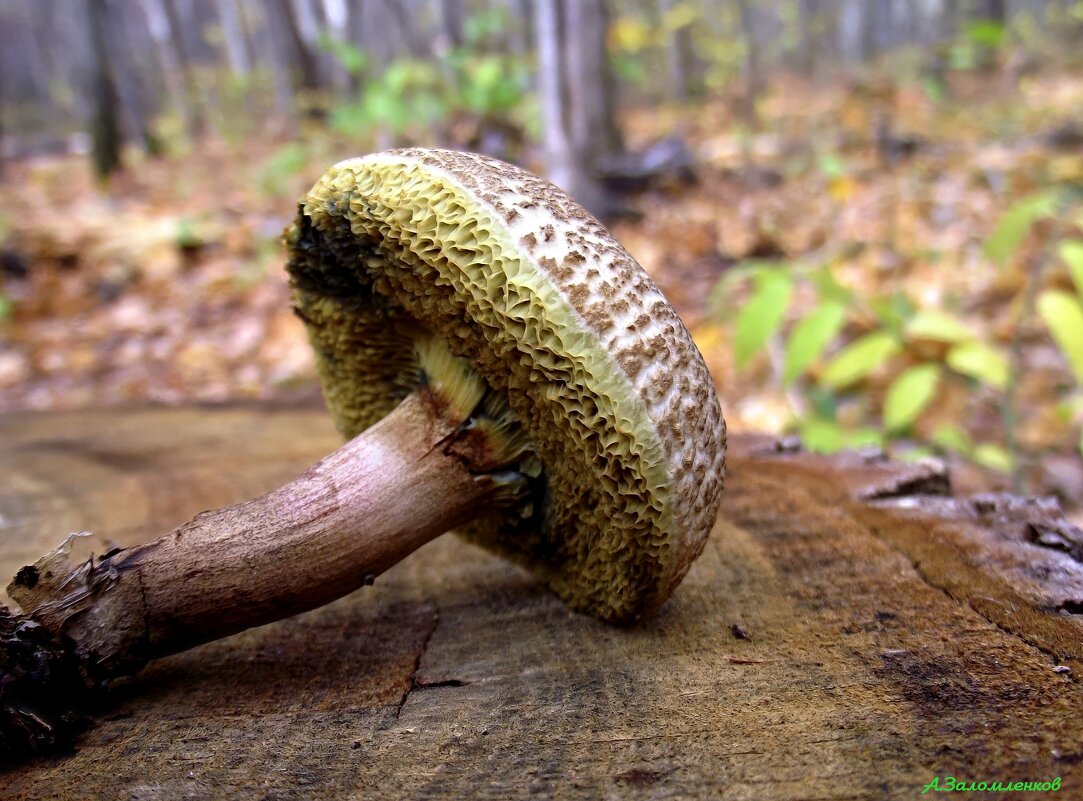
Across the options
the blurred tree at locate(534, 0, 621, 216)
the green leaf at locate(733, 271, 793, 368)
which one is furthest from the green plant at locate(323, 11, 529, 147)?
the green leaf at locate(733, 271, 793, 368)

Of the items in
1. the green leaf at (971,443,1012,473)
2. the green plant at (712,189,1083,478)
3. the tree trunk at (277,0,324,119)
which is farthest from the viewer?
the tree trunk at (277,0,324,119)

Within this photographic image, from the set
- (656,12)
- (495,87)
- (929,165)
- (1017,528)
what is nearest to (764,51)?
(656,12)

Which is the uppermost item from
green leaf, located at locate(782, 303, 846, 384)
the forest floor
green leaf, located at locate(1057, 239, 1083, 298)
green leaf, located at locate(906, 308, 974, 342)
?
green leaf, located at locate(1057, 239, 1083, 298)

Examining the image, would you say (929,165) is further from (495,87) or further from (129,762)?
(129,762)

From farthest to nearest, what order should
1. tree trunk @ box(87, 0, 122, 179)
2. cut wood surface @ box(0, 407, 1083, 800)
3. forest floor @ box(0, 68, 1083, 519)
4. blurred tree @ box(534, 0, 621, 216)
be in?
tree trunk @ box(87, 0, 122, 179)
blurred tree @ box(534, 0, 621, 216)
forest floor @ box(0, 68, 1083, 519)
cut wood surface @ box(0, 407, 1083, 800)

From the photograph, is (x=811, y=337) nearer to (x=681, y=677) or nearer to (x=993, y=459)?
(x=993, y=459)

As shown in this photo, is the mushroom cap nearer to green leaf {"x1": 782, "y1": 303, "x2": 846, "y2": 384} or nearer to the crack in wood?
the crack in wood

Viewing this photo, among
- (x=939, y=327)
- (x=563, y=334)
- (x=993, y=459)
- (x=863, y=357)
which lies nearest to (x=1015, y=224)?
(x=939, y=327)
